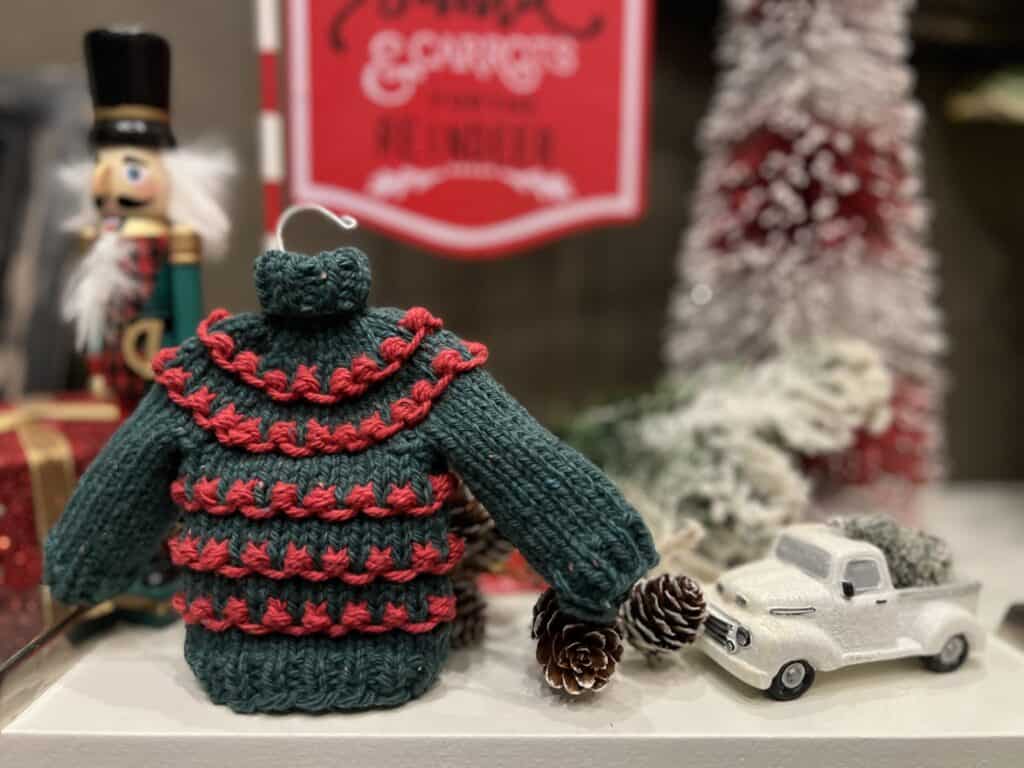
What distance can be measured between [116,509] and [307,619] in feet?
0.68

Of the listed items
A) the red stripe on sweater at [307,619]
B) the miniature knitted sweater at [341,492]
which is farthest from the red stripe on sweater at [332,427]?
the red stripe on sweater at [307,619]

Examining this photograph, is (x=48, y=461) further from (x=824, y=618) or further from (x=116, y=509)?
(x=824, y=618)

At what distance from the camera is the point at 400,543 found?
0.64 meters

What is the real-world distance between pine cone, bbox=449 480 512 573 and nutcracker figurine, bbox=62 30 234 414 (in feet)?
1.14

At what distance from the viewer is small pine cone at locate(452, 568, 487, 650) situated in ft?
2.54

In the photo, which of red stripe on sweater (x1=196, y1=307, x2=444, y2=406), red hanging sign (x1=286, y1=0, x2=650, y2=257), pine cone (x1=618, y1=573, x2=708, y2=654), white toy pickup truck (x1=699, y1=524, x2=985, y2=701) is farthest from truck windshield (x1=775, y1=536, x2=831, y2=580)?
red hanging sign (x1=286, y1=0, x2=650, y2=257)

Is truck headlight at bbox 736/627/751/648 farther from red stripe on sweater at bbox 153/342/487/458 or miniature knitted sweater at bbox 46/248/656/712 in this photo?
red stripe on sweater at bbox 153/342/487/458

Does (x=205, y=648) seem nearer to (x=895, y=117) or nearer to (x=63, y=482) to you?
(x=63, y=482)

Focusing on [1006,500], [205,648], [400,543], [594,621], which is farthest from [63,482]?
[1006,500]

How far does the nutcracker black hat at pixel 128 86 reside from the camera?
81cm

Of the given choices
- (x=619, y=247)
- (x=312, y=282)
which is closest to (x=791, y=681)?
(x=312, y=282)

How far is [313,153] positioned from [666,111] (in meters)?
0.67

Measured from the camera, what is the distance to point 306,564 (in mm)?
624

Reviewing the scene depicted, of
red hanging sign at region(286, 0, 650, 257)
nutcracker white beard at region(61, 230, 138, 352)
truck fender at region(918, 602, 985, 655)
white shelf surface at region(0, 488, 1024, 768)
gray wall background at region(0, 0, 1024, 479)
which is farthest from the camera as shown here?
gray wall background at region(0, 0, 1024, 479)
